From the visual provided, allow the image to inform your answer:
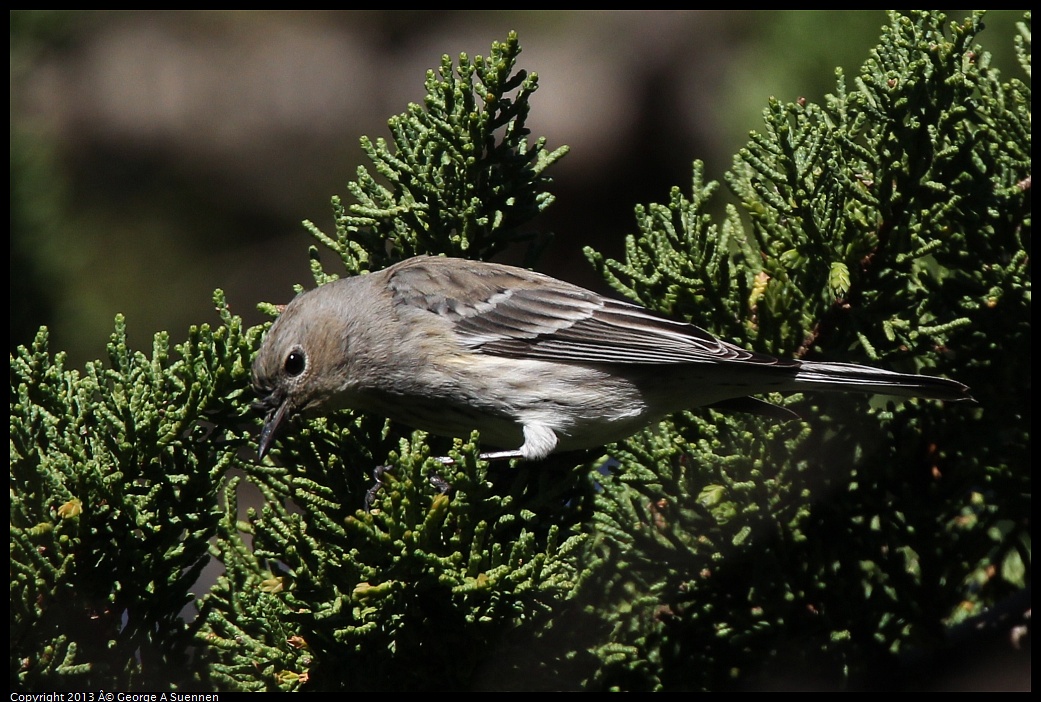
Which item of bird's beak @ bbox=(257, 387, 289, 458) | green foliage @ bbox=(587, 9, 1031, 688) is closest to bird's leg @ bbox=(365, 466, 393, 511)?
bird's beak @ bbox=(257, 387, 289, 458)

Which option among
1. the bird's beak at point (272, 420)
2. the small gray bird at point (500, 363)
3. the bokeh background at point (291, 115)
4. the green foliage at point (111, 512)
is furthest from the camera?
the bokeh background at point (291, 115)

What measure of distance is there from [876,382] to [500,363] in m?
1.05

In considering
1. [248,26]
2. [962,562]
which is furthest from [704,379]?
[248,26]

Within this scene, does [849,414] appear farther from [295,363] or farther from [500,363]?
[295,363]

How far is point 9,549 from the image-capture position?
2.02 m

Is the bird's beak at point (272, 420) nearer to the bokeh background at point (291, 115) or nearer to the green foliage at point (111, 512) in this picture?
the green foliage at point (111, 512)

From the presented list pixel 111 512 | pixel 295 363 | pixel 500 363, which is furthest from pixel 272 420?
pixel 500 363

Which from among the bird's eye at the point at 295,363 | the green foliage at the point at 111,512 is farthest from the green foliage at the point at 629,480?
the bird's eye at the point at 295,363

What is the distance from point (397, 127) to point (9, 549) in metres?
1.32

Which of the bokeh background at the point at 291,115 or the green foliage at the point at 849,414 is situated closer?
the green foliage at the point at 849,414

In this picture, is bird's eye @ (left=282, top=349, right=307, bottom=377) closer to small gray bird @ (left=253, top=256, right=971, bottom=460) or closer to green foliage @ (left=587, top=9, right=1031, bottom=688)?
small gray bird @ (left=253, top=256, right=971, bottom=460)

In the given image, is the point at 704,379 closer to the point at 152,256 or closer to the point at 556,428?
the point at 556,428

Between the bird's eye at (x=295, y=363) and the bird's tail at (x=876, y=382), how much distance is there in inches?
50.8

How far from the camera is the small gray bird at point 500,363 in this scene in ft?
8.16
